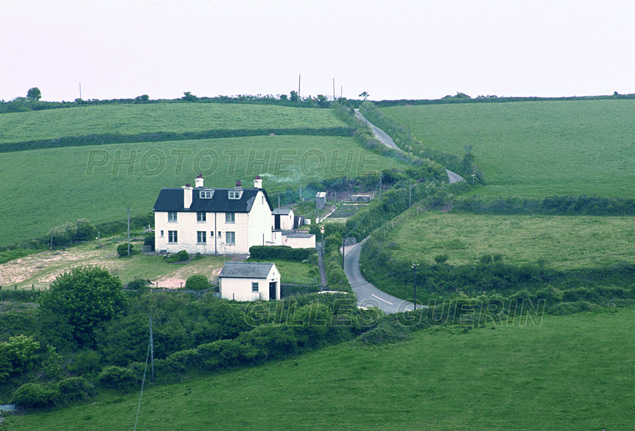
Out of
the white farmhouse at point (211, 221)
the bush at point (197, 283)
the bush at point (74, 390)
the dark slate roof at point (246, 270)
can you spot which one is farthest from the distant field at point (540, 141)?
the bush at point (74, 390)

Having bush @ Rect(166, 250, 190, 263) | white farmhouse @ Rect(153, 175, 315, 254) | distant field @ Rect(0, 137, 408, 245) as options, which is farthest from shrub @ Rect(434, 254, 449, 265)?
distant field @ Rect(0, 137, 408, 245)

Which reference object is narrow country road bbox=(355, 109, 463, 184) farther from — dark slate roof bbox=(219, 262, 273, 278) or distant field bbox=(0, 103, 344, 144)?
dark slate roof bbox=(219, 262, 273, 278)

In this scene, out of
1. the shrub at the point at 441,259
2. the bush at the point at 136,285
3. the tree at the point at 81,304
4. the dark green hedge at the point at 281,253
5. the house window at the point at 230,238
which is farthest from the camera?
the house window at the point at 230,238

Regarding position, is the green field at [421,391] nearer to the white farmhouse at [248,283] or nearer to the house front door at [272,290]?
the white farmhouse at [248,283]

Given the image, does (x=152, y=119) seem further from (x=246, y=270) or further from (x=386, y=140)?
(x=246, y=270)

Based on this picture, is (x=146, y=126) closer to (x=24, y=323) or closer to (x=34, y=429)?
(x=24, y=323)

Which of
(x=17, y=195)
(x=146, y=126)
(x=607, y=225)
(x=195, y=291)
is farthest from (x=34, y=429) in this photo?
(x=146, y=126)
